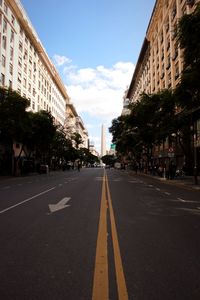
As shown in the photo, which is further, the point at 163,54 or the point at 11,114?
the point at 163,54

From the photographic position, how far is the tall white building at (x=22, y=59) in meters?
45.7

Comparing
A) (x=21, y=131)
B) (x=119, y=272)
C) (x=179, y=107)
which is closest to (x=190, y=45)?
(x=179, y=107)

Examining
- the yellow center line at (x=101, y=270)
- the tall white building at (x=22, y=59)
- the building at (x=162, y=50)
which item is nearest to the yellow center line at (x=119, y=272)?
the yellow center line at (x=101, y=270)

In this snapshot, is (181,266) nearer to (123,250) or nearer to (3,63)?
(123,250)

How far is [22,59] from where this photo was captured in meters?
54.4

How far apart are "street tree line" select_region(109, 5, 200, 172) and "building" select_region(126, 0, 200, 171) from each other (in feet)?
9.02

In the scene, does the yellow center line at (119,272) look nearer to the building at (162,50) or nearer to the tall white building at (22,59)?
the building at (162,50)

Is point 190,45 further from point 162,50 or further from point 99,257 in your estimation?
point 162,50

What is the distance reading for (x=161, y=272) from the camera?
15.2 ft

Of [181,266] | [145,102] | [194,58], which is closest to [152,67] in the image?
[145,102]

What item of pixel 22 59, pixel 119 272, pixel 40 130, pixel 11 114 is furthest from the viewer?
pixel 22 59

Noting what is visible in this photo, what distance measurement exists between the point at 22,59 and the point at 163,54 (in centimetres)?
2519

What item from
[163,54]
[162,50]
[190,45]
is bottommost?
[190,45]

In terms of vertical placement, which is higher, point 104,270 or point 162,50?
point 162,50
